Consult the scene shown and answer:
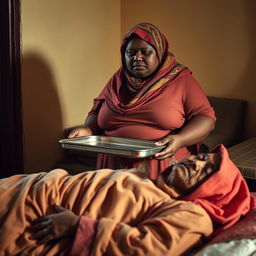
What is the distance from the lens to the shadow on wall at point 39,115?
114 inches

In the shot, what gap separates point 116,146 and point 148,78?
0.38 meters

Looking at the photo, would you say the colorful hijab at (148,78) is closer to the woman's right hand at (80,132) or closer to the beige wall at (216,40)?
the woman's right hand at (80,132)

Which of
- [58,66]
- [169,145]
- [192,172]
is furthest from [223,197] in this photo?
[58,66]

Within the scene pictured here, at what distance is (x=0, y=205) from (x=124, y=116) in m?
0.86

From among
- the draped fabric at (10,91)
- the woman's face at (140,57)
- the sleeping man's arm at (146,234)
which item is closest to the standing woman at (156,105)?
the woman's face at (140,57)

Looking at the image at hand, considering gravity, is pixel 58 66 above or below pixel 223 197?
above

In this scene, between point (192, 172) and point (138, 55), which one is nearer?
point (192, 172)

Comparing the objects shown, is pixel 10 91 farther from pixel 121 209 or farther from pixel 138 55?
pixel 121 209

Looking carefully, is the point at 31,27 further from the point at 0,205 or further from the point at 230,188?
the point at 230,188

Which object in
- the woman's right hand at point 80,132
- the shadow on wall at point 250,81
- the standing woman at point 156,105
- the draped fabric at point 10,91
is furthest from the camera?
the shadow on wall at point 250,81

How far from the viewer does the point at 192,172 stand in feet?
4.94

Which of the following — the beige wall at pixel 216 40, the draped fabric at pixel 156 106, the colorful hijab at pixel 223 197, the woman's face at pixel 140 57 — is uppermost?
the beige wall at pixel 216 40

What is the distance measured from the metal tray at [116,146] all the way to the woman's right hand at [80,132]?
0.06 meters

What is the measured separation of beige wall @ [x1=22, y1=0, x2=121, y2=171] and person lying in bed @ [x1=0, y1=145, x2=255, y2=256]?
A: 1.41 m
